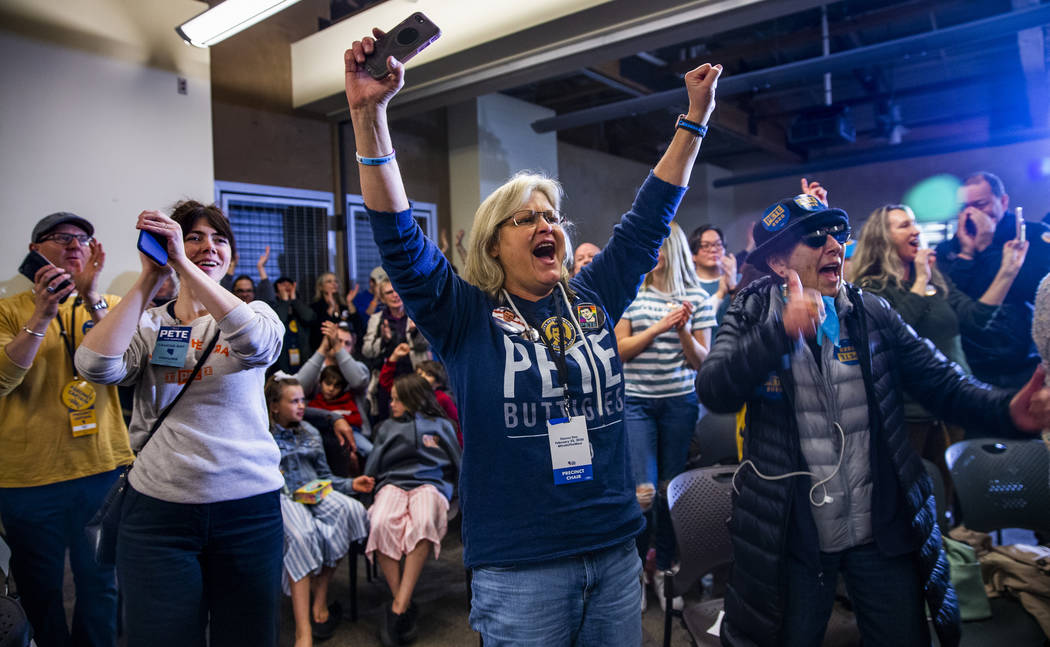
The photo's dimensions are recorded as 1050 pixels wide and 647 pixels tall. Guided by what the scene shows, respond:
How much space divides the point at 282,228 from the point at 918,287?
545cm

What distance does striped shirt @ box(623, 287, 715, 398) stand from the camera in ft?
9.53

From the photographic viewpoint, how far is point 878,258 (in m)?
2.91

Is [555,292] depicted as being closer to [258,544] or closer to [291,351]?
[258,544]

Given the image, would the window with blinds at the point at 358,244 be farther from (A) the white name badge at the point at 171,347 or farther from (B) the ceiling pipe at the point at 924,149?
(B) the ceiling pipe at the point at 924,149

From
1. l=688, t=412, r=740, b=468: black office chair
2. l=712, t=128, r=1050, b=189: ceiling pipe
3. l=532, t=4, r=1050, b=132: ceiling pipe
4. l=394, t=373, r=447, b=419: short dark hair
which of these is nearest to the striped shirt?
l=688, t=412, r=740, b=468: black office chair

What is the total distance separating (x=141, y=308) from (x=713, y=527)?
1.81 metres

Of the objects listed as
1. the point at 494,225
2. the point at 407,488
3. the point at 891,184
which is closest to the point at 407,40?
the point at 494,225

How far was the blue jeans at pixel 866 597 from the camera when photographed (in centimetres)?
155

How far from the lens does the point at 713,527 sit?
2104mm

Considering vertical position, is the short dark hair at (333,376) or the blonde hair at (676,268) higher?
the blonde hair at (676,268)

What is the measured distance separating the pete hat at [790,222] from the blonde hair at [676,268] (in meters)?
1.24

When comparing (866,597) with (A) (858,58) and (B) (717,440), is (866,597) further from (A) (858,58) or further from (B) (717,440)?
(A) (858,58)

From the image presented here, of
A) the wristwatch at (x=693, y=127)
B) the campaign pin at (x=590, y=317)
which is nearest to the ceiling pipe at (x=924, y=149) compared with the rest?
the wristwatch at (x=693, y=127)

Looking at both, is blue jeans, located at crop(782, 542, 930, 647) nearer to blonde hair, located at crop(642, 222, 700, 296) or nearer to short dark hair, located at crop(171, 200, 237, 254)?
blonde hair, located at crop(642, 222, 700, 296)
